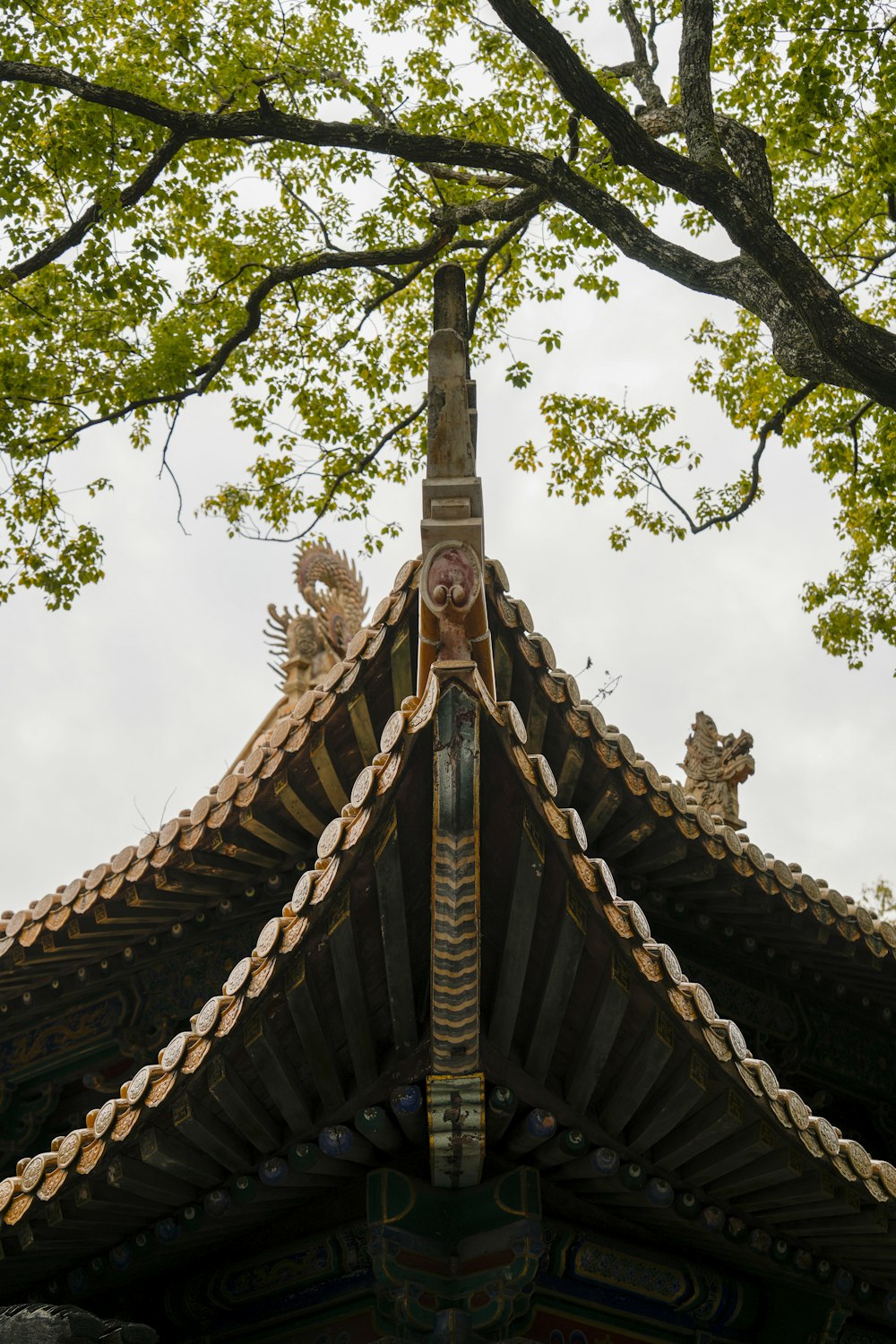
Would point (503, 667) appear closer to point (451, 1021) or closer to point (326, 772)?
point (326, 772)

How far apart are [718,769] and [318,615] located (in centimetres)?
408

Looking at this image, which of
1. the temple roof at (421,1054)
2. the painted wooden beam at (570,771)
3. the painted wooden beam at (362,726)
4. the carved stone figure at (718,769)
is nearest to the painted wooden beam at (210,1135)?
the temple roof at (421,1054)

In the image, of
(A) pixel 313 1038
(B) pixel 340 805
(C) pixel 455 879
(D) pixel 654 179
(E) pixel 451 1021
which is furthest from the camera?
(D) pixel 654 179

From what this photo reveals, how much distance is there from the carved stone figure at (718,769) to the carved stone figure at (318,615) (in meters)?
3.65

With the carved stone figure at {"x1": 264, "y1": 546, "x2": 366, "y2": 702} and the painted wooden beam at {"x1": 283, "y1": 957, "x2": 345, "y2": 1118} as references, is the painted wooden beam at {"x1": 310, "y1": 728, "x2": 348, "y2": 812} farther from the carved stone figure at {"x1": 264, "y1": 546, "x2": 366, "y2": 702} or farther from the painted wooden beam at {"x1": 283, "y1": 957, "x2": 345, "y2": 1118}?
the carved stone figure at {"x1": 264, "y1": 546, "x2": 366, "y2": 702}

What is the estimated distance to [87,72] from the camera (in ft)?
27.2

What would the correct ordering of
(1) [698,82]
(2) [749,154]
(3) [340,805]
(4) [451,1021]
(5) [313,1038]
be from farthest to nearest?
(1) [698,82] → (2) [749,154] → (3) [340,805] → (5) [313,1038] → (4) [451,1021]

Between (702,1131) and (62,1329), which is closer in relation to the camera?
(62,1329)

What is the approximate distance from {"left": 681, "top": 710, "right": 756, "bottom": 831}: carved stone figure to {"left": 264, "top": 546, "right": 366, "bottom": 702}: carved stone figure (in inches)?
144

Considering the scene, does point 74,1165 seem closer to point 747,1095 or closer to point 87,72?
point 747,1095

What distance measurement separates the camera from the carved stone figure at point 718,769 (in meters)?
8.17

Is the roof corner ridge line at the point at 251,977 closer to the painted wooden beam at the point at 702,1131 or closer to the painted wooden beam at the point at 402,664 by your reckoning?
the painted wooden beam at the point at 402,664

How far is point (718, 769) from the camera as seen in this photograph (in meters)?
8.29

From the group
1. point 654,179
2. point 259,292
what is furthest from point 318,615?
point 654,179
